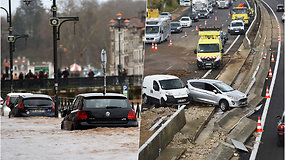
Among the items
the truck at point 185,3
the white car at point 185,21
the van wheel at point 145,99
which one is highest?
the truck at point 185,3

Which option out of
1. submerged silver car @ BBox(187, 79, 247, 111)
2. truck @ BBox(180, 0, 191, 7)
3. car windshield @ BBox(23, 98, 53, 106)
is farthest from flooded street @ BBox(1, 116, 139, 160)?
truck @ BBox(180, 0, 191, 7)

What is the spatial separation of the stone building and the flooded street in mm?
707

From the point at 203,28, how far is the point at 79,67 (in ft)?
5.24

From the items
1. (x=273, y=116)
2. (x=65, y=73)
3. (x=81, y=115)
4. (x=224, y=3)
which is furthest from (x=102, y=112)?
(x=273, y=116)

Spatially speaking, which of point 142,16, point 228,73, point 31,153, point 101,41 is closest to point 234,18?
point 228,73

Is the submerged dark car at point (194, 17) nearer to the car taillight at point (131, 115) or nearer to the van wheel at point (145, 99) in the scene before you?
the van wheel at point (145, 99)

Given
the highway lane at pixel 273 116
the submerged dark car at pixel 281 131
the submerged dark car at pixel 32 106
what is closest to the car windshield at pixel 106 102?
the submerged dark car at pixel 32 106

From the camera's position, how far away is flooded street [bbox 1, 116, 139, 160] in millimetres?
3863

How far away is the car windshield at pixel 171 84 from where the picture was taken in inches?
142

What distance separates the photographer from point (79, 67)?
501cm

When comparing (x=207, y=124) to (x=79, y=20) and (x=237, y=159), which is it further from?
(x=79, y=20)

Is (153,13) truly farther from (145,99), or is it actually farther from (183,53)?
(145,99)

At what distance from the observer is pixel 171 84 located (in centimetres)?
372

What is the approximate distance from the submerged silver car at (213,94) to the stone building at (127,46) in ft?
1.68
